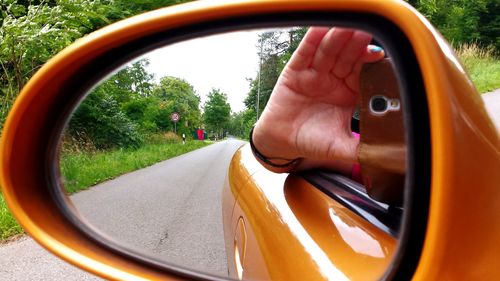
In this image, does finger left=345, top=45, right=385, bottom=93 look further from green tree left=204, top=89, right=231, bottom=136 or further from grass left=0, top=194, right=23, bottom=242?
grass left=0, top=194, right=23, bottom=242

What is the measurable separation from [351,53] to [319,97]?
0.22 metres

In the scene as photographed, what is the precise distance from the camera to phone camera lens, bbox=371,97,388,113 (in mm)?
781

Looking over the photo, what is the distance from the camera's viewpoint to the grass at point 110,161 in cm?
129

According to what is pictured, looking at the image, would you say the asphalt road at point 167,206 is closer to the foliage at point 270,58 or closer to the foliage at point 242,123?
the foliage at point 242,123

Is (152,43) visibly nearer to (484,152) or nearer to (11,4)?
(484,152)

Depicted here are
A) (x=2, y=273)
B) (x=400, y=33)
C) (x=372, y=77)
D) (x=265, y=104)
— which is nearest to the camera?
(x=400, y=33)

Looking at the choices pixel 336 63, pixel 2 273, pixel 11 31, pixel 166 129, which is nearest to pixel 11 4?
pixel 11 31

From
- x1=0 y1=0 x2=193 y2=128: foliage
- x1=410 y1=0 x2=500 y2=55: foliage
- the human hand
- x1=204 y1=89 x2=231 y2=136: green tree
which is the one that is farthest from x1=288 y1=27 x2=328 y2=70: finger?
x1=410 y1=0 x2=500 y2=55: foliage

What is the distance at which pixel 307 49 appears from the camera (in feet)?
Answer: 3.07

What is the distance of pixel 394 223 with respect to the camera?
878 millimetres

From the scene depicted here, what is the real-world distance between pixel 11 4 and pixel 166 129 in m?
8.12

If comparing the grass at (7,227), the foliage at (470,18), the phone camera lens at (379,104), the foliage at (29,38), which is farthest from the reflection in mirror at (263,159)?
the foliage at (470,18)

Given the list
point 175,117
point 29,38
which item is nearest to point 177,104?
point 175,117

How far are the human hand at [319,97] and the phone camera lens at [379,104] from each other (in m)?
0.07
